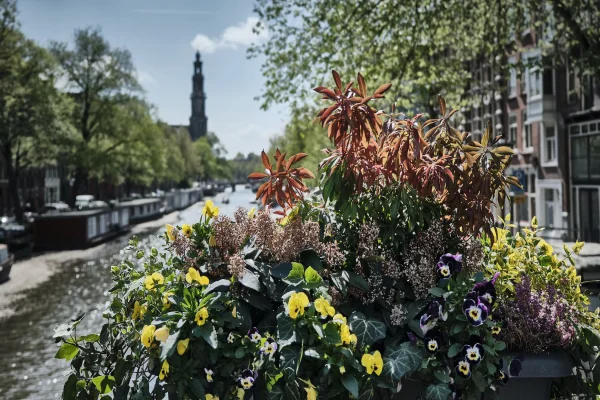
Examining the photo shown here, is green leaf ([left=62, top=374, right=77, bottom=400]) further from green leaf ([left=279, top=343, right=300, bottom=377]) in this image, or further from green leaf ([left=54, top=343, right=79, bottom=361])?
green leaf ([left=279, top=343, right=300, bottom=377])

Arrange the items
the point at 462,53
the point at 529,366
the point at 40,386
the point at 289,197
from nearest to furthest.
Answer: the point at 529,366, the point at 289,197, the point at 40,386, the point at 462,53

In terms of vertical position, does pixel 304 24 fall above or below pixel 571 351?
above

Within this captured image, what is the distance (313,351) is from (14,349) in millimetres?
13359

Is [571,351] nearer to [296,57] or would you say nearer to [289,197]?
[289,197]

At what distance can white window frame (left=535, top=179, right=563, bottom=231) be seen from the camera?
31.5 m

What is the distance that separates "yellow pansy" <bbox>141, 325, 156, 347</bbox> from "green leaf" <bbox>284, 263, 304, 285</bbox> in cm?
63

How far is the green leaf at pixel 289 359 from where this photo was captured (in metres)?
2.86

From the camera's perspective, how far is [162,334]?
9.64ft

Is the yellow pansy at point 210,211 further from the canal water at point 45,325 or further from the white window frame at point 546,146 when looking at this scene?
the white window frame at point 546,146

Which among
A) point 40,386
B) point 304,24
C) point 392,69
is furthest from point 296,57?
point 40,386

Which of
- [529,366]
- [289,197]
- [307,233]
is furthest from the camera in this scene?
[289,197]

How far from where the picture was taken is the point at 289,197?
3508 millimetres

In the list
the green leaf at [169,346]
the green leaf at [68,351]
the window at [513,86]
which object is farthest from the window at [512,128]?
the green leaf at [169,346]

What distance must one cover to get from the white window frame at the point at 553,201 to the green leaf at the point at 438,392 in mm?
29140
